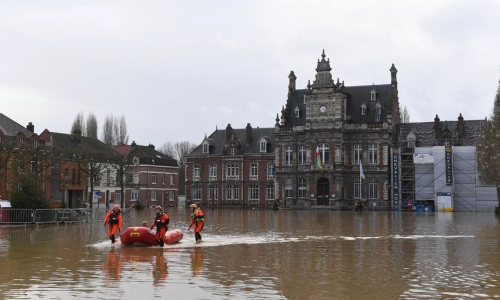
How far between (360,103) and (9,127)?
1529 inches

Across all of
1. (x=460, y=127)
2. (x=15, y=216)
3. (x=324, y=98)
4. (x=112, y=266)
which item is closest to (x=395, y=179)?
(x=460, y=127)

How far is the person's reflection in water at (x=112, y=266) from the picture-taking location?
14.0m

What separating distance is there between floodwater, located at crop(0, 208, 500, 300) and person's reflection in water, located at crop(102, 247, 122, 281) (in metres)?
0.02

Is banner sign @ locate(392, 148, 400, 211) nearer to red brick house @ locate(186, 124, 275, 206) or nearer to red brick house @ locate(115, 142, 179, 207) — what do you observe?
red brick house @ locate(186, 124, 275, 206)

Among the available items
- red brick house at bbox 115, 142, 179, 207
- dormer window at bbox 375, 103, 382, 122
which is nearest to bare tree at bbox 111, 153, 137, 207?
red brick house at bbox 115, 142, 179, 207

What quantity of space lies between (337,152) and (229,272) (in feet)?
189

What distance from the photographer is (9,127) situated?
54.2m

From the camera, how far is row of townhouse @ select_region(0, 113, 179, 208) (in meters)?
43.9

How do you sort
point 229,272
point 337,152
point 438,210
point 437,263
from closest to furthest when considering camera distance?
1. point 229,272
2. point 437,263
3. point 438,210
4. point 337,152

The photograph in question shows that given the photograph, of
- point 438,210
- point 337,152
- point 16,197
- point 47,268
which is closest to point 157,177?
point 337,152

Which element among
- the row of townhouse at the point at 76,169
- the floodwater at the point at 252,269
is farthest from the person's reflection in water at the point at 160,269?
the row of townhouse at the point at 76,169

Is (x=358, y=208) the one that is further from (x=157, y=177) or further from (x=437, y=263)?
(x=437, y=263)

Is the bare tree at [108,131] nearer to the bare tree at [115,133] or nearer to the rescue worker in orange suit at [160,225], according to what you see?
the bare tree at [115,133]

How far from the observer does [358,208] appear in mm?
65688
